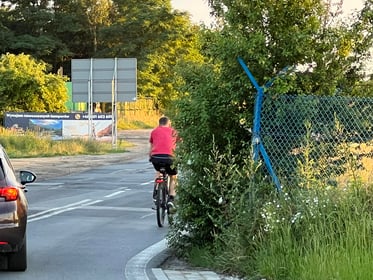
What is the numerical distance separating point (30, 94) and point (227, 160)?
41.2m

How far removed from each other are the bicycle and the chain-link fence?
4.11 metres

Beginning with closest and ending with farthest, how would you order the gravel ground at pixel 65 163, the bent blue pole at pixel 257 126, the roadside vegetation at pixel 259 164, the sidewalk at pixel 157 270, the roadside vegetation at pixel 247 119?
the roadside vegetation at pixel 259 164
the roadside vegetation at pixel 247 119
the sidewalk at pixel 157 270
the bent blue pole at pixel 257 126
the gravel ground at pixel 65 163

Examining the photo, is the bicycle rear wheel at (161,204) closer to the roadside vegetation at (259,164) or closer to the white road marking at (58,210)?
the white road marking at (58,210)

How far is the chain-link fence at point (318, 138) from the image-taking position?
7.89m

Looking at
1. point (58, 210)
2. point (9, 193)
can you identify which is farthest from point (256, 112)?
point (58, 210)

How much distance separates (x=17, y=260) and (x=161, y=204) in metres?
4.18

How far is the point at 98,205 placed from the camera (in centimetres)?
1550

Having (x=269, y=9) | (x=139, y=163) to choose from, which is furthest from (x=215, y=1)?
(x=139, y=163)

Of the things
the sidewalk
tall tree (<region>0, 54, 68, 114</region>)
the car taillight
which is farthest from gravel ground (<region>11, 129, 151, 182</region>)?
the car taillight

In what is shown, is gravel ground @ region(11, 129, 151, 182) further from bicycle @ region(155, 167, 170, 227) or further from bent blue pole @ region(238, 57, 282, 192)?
bent blue pole @ region(238, 57, 282, 192)

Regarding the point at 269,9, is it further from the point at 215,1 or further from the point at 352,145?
the point at 352,145

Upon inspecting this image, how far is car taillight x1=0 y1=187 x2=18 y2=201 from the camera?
7914 millimetres

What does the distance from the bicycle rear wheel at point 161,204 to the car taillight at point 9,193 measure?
175 inches

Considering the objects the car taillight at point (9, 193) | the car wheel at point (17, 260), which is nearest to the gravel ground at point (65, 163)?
the car wheel at point (17, 260)
